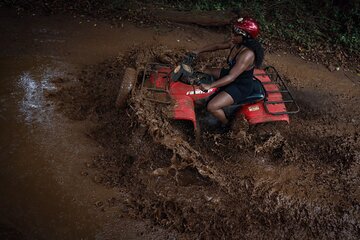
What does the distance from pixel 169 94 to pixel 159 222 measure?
1.77 meters

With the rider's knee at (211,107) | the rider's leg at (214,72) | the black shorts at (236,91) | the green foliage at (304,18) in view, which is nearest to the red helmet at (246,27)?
the black shorts at (236,91)

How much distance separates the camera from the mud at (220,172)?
14.3 feet

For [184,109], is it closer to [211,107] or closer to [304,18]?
[211,107]

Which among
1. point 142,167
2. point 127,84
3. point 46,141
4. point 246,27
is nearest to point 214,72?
point 246,27

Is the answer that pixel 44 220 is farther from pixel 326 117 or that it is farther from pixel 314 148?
pixel 326 117

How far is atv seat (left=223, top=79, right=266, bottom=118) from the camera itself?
16.5 ft

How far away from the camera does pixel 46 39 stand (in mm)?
6902

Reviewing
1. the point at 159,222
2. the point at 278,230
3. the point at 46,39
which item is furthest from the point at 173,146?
the point at 46,39

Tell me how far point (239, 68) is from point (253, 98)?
0.61 meters

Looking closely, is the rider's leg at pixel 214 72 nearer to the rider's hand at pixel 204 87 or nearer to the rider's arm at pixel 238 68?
the rider's arm at pixel 238 68

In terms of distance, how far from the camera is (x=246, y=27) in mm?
4555

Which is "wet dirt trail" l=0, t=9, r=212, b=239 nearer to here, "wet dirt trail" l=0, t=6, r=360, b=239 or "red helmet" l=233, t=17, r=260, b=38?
"wet dirt trail" l=0, t=6, r=360, b=239

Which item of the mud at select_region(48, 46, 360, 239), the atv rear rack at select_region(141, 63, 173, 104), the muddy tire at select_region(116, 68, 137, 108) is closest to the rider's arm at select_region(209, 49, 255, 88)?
the atv rear rack at select_region(141, 63, 173, 104)

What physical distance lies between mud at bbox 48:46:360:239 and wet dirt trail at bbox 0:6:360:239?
2 cm
